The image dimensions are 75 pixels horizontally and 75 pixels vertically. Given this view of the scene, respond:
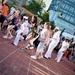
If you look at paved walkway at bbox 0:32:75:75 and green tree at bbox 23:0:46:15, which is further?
green tree at bbox 23:0:46:15

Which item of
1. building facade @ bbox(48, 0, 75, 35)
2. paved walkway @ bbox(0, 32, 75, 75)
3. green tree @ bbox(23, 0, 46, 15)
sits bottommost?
building facade @ bbox(48, 0, 75, 35)

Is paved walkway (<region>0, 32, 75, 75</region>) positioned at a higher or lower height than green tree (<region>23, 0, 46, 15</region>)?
higher

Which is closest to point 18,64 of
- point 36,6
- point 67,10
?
point 36,6

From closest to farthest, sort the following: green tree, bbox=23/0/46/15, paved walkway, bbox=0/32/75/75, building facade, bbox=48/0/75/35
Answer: paved walkway, bbox=0/32/75/75
green tree, bbox=23/0/46/15
building facade, bbox=48/0/75/35

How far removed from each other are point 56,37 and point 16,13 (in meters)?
2.89

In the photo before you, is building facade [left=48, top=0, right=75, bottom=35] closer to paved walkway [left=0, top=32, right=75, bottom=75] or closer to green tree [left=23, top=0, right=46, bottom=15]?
green tree [left=23, top=0, right=46, bottom=15]

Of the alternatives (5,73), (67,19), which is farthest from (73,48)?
(67,19)

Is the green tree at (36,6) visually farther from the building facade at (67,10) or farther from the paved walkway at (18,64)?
the paved walkway at (18,64)

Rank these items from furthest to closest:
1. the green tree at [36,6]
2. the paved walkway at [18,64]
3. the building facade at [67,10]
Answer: the building facade at [67,10] < the green tree at [36,6] < the paved walkway at [18,64]

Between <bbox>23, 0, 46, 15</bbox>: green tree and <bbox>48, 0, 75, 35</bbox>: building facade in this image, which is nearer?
<bbox>23, 0, 46, 15</bbox>: green tree

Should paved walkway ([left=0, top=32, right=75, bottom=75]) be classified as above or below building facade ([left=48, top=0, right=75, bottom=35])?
above

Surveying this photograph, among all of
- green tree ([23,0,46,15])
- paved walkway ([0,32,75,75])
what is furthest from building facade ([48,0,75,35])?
paved walkway ([0,32,75,75])

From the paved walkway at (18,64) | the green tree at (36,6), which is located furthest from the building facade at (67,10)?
the paved walkway at (18,64)

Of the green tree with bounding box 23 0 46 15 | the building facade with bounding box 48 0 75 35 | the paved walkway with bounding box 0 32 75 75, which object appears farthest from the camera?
the building facade with bounding box 48 0 75 35
